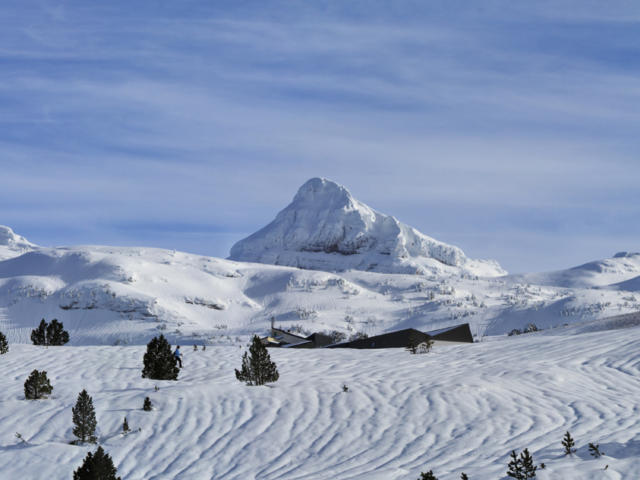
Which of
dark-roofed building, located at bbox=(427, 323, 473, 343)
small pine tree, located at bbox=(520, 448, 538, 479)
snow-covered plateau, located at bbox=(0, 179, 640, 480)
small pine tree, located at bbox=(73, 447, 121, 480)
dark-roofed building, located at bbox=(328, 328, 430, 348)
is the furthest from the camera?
dark-roofed building, located at bbox=(427, 323, 473, 343)

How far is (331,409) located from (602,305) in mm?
72990

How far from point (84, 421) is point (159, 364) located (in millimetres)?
6370

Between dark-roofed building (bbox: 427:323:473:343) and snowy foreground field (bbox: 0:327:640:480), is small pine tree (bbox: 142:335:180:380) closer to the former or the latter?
snowy foreground field (bbox: 0:327:640:480)

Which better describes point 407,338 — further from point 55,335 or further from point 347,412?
point 347,412

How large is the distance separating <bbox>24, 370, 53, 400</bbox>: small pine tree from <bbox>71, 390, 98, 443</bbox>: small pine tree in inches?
130

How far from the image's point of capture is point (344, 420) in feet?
56.1

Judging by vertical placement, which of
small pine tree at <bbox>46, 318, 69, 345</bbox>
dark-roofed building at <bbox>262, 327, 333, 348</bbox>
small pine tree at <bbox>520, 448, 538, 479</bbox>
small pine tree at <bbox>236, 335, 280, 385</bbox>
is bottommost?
small pine tree at <bbox>520, 448, 538, 479</bbox>

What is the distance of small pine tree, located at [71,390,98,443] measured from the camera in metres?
16.2

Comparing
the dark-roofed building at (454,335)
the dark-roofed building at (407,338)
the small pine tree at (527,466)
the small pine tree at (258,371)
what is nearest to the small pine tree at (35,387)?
the small pine tree at (258,371)

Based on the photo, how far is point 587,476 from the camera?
10391 millimetres

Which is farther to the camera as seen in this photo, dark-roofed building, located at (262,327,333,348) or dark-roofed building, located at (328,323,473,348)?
dark-roofed building, located at (262,327,333,348)

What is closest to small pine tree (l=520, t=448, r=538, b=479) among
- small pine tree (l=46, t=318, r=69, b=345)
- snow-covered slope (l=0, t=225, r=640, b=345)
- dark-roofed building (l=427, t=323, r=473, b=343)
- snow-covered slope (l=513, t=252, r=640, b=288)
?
dark-roofed building (l=427, t=323, r=473, b=343)

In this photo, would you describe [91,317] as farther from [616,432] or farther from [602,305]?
[616,432]

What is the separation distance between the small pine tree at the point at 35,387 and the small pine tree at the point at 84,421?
3290 millimetres
